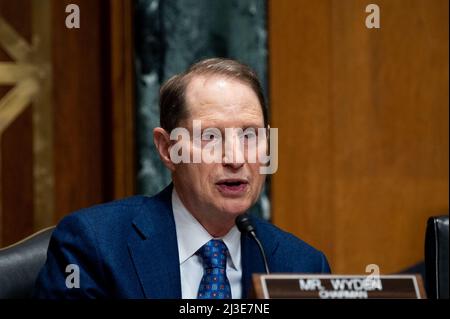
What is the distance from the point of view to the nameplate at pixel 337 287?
1135 millimetres

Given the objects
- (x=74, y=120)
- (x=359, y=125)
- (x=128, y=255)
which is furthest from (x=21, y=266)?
(x=359, y=125)

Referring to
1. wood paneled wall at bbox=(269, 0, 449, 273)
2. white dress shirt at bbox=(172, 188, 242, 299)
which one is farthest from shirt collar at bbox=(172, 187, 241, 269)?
wood paneled wall at bbox=(269, 0, 449, 273)

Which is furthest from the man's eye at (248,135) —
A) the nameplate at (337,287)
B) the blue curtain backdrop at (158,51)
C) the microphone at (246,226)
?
the blue curtain backdrop at (158,51)

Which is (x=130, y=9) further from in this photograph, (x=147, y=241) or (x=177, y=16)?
(x=147, y=241)

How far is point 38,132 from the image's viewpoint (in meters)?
2.76

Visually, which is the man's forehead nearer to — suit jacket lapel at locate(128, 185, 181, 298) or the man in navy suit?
the man in navy suit

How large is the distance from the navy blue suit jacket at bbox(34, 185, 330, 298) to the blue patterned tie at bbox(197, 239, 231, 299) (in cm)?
4

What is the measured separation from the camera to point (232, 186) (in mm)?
1530

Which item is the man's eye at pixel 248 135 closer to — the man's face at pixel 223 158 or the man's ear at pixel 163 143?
the man's face at pixel 223 158

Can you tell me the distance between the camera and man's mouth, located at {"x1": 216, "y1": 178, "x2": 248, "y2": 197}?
1521 millimetres

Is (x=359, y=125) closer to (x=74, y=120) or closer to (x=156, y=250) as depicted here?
(x=74, y=120)

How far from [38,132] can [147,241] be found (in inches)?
50.5

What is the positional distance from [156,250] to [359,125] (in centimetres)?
148

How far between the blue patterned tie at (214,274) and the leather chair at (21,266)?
355mm
